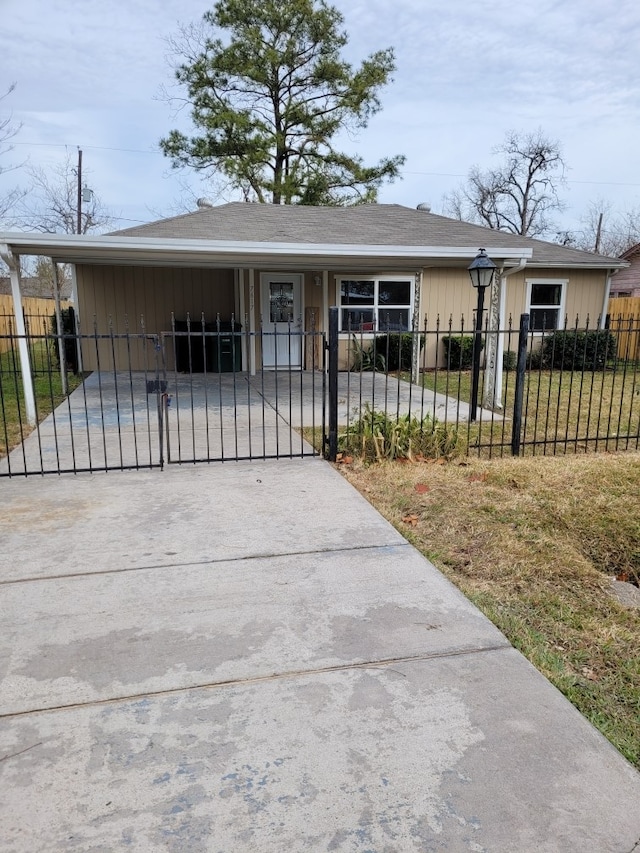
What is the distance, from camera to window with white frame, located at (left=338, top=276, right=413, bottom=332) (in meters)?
12.9

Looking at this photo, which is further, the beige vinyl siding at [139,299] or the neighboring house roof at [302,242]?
the beige vinyl siding at [139,299]

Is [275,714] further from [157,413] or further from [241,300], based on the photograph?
[241,300]

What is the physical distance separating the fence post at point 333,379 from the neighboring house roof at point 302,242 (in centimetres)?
274

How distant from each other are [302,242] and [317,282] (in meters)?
3.59

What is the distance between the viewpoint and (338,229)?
35.8ft

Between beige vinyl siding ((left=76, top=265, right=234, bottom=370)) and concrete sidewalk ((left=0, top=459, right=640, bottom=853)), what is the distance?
31.5 feet

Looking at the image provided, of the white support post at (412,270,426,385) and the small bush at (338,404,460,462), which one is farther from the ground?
the white support post at (412,270,426,385)

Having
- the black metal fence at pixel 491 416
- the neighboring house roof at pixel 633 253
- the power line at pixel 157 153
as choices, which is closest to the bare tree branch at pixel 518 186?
the power line at pixel 157 153

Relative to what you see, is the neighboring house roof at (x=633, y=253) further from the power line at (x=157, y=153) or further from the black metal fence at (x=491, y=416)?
the black metal fence at (x=491, y=416)

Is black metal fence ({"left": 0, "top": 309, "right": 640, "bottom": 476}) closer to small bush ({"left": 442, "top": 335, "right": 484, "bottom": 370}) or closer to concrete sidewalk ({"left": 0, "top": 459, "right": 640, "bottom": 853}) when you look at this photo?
small bush ({"left": 442, "top": 335, "right": 484, "bottom": 370})

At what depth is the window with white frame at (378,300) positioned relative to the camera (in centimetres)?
1287

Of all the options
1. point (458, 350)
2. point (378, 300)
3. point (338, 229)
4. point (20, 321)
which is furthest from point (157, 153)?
point (20, 321)

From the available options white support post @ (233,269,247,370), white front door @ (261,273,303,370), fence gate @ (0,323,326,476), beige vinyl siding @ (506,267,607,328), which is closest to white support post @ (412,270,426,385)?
fence gate @ (0,323,326,476)

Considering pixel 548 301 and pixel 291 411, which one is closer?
pixel 291 411
